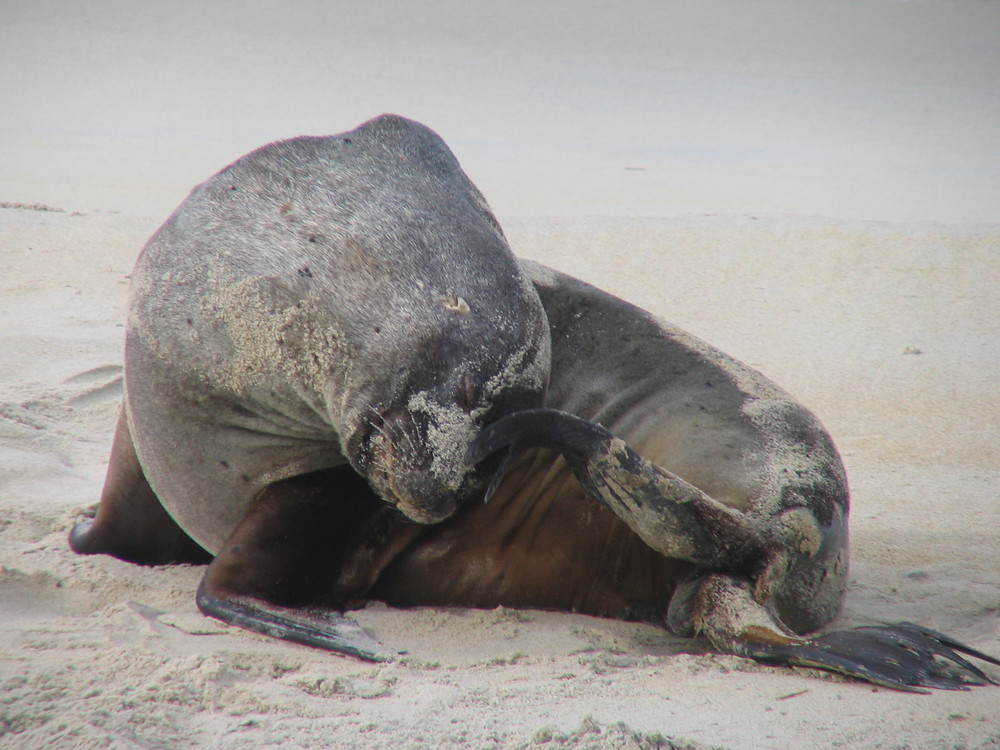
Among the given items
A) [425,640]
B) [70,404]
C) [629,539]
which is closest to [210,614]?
[425,640]

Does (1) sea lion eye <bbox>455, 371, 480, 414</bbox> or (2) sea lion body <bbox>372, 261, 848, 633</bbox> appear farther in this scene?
(2) sea lion body <bbox>372, 261, 848, 633</bbox>

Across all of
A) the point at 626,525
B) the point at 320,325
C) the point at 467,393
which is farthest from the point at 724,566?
the point at 320,325

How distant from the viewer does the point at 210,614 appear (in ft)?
7.92

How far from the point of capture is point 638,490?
2373 mm

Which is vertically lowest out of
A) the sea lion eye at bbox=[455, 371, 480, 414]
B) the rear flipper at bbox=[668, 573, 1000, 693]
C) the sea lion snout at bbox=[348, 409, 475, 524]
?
the rear flipper at bbox=[668, 573, 1000, 693]

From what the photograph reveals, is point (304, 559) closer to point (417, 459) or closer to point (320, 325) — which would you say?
point (417, 459)

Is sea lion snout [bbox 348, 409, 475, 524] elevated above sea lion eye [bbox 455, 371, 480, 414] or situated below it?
below

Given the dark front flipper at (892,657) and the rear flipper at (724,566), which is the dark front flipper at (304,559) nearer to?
the rear flipper at (724,566)

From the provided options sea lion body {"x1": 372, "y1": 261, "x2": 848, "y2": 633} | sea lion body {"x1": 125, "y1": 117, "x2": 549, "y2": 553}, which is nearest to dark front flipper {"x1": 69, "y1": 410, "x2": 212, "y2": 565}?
sea lion body {"x1": 125, "y1": 117, "x2": 549, "y2": 553}

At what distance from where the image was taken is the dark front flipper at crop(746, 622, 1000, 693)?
6.80 feet

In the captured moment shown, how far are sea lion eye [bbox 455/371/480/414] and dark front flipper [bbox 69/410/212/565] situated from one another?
116 centimetres

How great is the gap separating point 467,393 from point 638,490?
46cm

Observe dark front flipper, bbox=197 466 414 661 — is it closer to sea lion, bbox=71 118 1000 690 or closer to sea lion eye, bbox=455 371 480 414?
sea lion, bbox=71 118 1000 690

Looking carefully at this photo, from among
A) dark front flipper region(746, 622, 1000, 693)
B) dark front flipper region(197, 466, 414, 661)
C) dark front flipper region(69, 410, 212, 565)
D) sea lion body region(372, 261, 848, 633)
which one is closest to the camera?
dark front flipper region(746, 622, 1000, 693)
